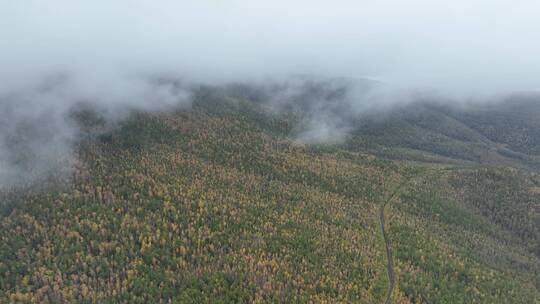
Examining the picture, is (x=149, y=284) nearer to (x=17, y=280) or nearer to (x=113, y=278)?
(x=113, y=278)

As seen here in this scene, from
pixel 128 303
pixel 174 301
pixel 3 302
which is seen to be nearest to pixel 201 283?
pixel 174 301

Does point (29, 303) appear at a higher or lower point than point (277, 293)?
higher

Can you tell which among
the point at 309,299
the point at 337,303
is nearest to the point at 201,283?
the point at 309,299

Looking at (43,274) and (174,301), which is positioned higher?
(43,274)

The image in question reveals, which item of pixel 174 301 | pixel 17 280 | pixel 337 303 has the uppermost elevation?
pixel 17 280

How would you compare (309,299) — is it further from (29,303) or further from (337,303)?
(29,303)

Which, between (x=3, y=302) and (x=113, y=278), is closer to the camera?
(x=3, y=302)

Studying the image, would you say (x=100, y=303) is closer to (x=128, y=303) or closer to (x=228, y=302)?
(x=128, y=303)

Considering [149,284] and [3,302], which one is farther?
[149,284]
